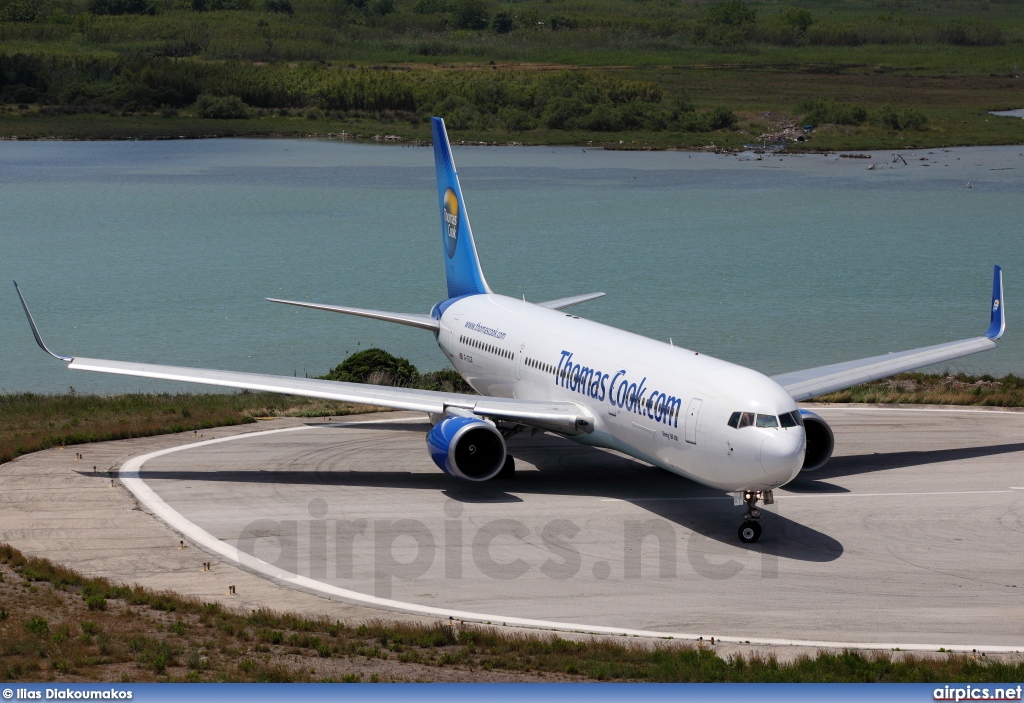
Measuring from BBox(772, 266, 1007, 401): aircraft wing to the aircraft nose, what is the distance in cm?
727

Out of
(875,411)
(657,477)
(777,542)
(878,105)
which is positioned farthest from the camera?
(878,105)

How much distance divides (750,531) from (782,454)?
262 centimetres

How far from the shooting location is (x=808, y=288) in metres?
83.1

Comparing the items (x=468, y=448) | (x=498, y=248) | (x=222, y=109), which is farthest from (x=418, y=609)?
(x=222, y=109)

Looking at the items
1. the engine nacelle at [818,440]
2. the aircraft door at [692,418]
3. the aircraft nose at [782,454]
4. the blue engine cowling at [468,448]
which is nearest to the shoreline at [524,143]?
the engine nacelle at [818,440]

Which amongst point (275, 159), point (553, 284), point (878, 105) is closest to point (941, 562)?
point (553, 284)

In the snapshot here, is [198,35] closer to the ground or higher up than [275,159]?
higher up

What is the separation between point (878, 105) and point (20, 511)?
456 ft

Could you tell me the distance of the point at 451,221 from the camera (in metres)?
43.7

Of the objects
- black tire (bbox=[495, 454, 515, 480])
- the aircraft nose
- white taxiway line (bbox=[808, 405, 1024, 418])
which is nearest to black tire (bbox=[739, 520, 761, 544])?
the aircraft nose

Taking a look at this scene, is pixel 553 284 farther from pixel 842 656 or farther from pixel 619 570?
pixel 842 656

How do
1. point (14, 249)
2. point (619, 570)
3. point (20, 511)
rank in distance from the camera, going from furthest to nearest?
point (14, 249) → point (20, 511) → point (619, 570)

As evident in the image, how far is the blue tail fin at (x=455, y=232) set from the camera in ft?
140

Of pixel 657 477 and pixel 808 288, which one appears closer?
pixel 657 477
